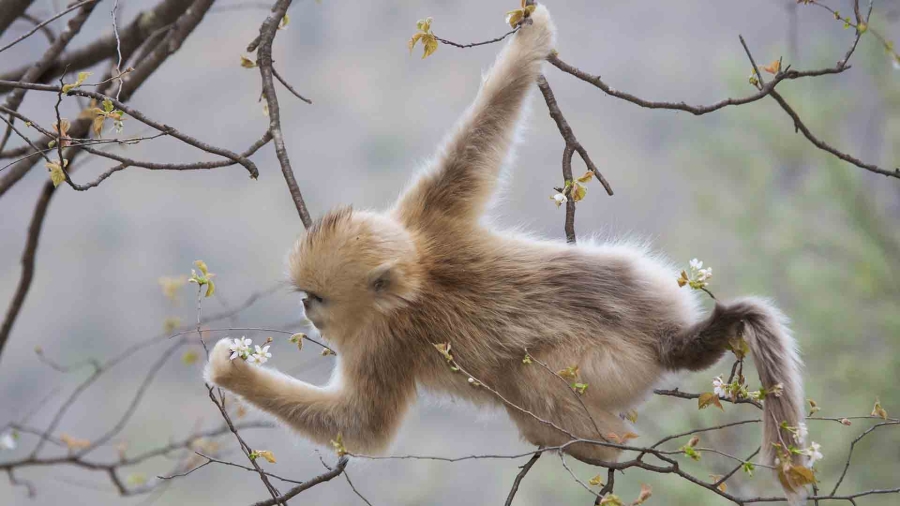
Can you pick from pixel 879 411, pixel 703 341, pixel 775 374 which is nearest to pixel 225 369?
pixel 703 341

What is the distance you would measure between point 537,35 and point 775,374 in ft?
2.78

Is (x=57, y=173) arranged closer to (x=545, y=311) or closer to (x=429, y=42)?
(x=429, y=42)

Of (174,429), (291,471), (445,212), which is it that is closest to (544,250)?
(445,212)

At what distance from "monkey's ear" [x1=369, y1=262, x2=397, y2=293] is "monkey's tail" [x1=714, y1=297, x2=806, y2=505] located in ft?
1.94

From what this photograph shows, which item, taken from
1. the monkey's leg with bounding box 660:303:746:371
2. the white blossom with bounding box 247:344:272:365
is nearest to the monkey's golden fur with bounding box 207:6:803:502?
the monkey's leg with bounding box 660:303:746:371

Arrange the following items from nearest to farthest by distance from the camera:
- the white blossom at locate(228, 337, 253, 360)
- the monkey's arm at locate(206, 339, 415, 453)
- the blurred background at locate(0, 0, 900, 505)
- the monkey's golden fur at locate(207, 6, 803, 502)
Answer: the white blossom at locate(228, 337, 253, 360) < the monkey's golden fur at locate(207, 6, 803, 502) < the monkey's arm at locate(206, 339, 415, 453) < the blurred background at locate(0, 0, 900, 505)

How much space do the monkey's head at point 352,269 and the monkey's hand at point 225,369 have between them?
230 mm

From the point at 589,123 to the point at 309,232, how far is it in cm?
401

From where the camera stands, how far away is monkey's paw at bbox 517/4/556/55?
180 cm

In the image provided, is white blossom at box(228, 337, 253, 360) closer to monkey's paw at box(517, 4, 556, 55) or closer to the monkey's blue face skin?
the monkey's blue face skin

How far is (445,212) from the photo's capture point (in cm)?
178

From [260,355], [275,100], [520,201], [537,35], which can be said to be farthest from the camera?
Answer: [520,201]

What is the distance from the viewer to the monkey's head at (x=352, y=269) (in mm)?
1574

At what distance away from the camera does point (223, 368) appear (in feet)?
5.75
